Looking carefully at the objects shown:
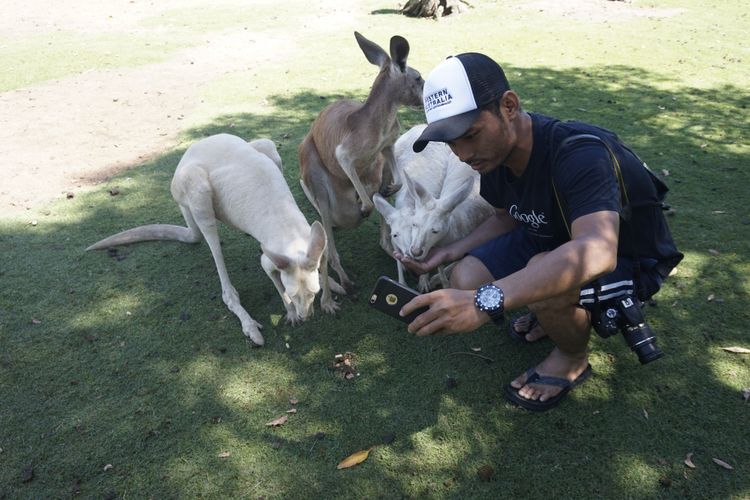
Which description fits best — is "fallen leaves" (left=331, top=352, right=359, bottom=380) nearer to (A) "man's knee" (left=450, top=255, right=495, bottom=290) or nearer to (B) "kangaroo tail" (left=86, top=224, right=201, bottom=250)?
(A) "man's knee" (left=450, top=255, right=495, bottom=290)

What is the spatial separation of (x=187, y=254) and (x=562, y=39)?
7.40m

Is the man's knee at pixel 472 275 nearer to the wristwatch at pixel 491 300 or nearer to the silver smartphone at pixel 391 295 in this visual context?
the silver smartphone at pixel 391 295

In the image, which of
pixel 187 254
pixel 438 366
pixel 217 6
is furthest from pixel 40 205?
pixel 217 6

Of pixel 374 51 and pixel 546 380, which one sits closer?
pixel 546 380

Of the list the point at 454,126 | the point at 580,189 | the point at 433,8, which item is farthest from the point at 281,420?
the point at 433,8

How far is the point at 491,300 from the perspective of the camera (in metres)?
1.79

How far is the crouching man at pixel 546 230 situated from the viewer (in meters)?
1.81

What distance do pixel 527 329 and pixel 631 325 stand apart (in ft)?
2.46

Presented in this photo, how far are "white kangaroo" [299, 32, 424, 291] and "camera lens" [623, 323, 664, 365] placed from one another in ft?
5.91

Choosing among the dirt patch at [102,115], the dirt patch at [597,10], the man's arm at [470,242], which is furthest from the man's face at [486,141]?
the dirt patch at [597,10]

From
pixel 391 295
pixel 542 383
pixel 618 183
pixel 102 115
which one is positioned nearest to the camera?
pixel 618 183

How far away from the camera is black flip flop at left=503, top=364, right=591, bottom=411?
2.59m

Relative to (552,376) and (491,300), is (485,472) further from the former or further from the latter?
(491,300)

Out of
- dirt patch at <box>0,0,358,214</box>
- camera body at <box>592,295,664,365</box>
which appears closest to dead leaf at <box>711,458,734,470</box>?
camera body at <box>592,295,664,365</box>
